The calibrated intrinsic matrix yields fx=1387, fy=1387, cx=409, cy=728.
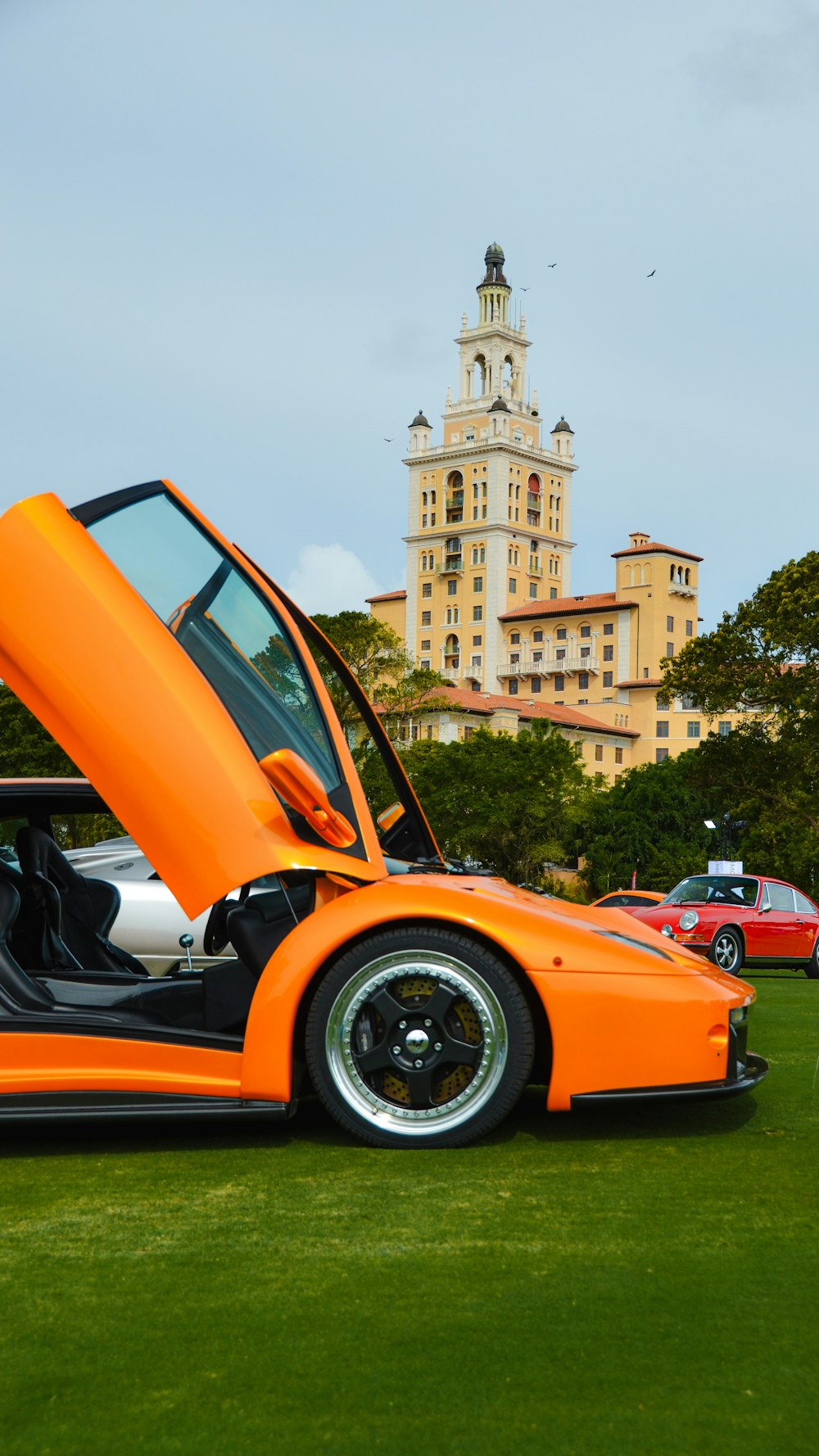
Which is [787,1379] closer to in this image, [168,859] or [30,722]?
[168,859]

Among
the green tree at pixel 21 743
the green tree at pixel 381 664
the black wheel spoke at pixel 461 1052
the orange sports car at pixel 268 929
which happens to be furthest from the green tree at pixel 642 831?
the black wheel spoke at pixel 461 1052

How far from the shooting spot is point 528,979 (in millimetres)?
4645

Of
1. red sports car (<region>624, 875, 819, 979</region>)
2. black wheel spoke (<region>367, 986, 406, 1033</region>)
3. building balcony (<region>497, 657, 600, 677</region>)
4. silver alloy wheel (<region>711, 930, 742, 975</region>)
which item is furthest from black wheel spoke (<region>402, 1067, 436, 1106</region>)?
building balcony (<region>497, 657, 600, 677</region>)

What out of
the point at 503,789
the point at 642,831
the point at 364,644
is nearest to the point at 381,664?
the point at 364,644

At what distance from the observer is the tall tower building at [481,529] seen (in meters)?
128

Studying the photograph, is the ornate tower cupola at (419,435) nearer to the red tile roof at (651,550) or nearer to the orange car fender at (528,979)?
the red tile roof at (651,550)

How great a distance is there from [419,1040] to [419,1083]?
15cm

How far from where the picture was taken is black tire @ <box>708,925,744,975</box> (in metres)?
18.1

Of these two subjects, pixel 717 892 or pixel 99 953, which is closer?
pixel 99 953

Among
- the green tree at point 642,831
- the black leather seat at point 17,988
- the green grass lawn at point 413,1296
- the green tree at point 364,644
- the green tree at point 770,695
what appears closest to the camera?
the green grass lawn at point 413,1296

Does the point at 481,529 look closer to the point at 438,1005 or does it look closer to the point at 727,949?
the point at 727,949

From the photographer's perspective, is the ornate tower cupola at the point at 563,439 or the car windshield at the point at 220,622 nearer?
the car windshield at the point at 220,622

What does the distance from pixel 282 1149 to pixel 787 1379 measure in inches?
94.6

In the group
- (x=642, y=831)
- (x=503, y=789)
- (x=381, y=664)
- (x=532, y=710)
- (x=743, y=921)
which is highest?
(x=532, y=710)
